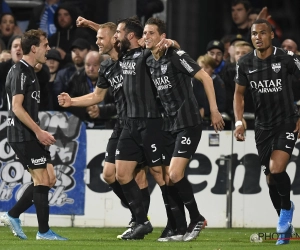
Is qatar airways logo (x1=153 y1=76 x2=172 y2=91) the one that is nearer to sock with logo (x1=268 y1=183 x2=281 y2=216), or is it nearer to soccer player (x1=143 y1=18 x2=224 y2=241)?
soccer player (x1=143 y1=18 x2=224 y2=241)

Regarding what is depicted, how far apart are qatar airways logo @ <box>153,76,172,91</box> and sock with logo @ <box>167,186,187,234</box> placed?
1151 millimetres

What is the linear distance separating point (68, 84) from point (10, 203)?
1.92m

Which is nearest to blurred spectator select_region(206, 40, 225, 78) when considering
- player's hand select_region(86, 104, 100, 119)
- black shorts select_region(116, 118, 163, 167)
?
player's hand select_region(86, 104, 100, 119)

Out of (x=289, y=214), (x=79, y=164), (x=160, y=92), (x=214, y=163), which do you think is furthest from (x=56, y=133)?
(x=289, y=214)

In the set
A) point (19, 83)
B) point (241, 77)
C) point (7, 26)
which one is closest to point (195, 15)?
point (7, 26)

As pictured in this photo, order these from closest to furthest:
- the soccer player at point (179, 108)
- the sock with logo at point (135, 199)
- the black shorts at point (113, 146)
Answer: the soccer player at point (179, 108) < the sock with logo at point (135, 199) < the black shorts at point (113, 146)

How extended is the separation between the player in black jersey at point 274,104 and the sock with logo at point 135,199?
1.29m

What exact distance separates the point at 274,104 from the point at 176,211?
1.63 meters

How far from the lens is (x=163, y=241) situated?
11.2m

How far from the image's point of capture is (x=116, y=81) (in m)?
11.9

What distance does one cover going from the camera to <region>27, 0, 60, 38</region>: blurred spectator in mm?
16750

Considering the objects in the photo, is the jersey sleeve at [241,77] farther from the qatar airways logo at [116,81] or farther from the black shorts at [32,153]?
the black shorts at [32,153]

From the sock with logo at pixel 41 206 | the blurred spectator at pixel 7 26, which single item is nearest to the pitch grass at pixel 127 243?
the sock with logo at pixel 41 206

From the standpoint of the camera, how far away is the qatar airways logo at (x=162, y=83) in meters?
11.2
